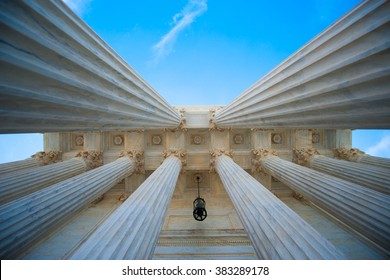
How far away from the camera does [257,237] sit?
524 centimetres

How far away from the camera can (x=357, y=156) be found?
14391 millimetres

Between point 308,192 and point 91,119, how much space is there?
32.2 ft

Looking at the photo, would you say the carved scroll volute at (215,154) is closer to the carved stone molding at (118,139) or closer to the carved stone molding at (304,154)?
the carved stone molding at (304,154)

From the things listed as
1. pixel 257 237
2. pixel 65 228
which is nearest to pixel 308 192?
pixel 257 237

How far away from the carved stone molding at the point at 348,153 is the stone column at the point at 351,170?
122 inches

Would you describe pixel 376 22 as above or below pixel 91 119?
above

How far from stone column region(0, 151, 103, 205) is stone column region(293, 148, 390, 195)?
17656 mm

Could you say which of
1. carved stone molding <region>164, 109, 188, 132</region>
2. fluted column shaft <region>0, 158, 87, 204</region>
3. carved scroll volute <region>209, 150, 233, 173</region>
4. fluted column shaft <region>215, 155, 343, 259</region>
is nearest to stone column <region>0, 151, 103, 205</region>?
fluted column shaft <region>0, 158, 87, 204</region>

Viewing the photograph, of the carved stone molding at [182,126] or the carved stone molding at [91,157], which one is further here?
the carved stone molding at [182,126]

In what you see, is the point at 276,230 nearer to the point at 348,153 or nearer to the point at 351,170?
the point at 351,170

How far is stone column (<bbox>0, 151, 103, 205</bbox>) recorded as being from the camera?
7641 mm

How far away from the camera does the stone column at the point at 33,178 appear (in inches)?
301

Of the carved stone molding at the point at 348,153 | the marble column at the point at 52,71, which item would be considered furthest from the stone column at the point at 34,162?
the carved stone molding at the point at 348,153

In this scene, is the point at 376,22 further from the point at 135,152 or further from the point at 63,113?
the point at 135,152
